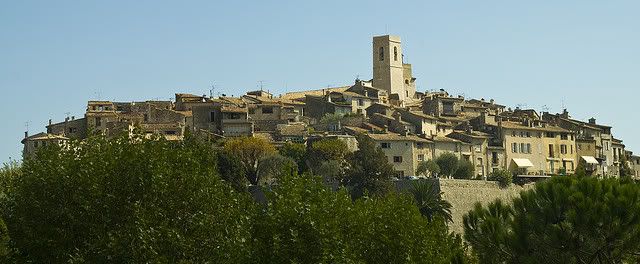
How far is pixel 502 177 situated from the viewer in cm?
7850

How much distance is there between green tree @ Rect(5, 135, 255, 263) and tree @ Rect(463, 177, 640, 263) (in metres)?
6.43

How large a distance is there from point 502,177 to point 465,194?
5370 millimetres

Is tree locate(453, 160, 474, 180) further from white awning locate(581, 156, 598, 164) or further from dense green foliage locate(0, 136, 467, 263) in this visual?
dense green foliage locate(0, 136, 467, 263)

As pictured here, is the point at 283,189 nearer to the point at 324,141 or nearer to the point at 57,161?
the point at 57,161

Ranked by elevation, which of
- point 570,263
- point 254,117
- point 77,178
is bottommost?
point 570,263

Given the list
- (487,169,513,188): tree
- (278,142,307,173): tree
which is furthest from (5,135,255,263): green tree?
(487,169,513,188): tree

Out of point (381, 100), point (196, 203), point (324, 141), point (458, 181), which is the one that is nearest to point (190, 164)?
point (196, 203)

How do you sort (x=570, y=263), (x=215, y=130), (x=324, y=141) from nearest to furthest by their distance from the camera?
(x=570, y=263), (x=324, y=141), (x=215, y=130)

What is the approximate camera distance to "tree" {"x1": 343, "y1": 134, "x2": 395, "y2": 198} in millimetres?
70188

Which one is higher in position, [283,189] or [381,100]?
[381,100]

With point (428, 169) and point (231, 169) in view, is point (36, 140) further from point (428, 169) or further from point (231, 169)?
point (428, 169)

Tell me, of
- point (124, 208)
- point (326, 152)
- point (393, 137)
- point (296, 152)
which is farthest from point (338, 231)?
point (393, 137)

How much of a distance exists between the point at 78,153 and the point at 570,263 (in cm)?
1253

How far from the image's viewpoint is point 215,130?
287 ft
